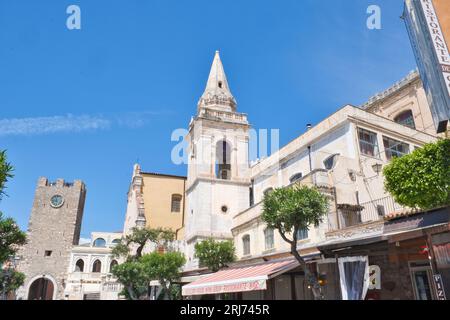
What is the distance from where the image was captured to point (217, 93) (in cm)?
3203

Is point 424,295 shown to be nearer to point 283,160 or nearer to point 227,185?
point 283,160

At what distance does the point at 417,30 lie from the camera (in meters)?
12.4

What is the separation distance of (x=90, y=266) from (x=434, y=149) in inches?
1626

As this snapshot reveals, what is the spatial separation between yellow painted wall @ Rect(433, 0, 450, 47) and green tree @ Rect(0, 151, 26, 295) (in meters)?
14.7

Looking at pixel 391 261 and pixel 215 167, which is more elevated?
pixel 215 167

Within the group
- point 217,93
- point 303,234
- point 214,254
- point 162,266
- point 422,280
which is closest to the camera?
point 422,280

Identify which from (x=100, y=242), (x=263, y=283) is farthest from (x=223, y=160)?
(x=100, y=242)

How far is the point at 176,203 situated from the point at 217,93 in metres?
13.5

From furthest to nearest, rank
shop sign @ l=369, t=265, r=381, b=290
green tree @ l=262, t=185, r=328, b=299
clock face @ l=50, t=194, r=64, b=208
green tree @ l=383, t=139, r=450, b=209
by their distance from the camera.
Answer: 1. clock face @ l=50, t=194, r=64, b=208
2. green tree @ l=262, t=185, r=328, b=299
3. shop sign @ l=369, t=265, r=381, b=290
4. green tree @ l=383, t=139, r=450, b=209

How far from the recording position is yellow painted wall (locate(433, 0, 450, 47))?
39.0ft

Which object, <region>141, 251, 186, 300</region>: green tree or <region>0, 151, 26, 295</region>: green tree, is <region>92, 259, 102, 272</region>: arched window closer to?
<region>0, 151, 26, 295</region>: green tree

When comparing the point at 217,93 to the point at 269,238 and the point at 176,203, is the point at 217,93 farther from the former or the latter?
the point at 269,238

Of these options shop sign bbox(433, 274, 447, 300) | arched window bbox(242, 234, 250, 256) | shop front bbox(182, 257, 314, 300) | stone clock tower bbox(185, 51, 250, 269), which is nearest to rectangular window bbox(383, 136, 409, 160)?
shop front bbox(182, 257, 314, 300)

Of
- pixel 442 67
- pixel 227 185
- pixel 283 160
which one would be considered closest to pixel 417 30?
pixel 442 67
